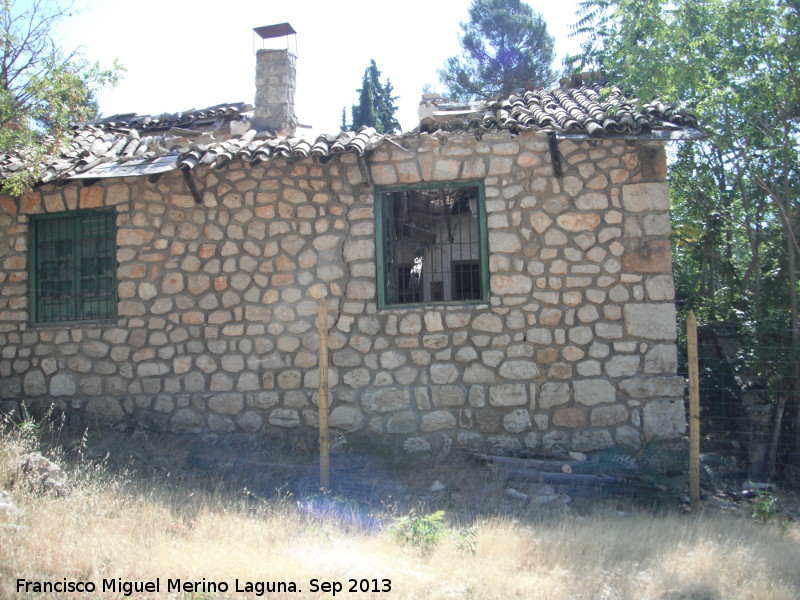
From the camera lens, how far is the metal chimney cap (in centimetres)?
1082

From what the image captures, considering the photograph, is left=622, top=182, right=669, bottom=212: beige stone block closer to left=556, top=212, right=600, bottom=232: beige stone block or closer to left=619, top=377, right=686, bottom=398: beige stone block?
left=556, top=212, right=600, bottom=232: beige stone block

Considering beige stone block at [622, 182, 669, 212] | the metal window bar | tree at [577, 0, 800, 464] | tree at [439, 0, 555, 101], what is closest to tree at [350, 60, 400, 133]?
tree at [439, 0, 555, 101]

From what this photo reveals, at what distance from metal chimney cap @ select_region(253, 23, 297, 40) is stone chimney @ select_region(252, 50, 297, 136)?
1.95 ft

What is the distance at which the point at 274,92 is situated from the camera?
1031cm

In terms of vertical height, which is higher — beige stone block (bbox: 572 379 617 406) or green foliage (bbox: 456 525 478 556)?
beige stone block (bbox: 572 379 617 406)

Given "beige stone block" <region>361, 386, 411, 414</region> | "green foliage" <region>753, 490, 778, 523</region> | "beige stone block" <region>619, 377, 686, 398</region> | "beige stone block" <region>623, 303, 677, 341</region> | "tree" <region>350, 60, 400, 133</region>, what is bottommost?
"green foliage" <region>753, 490, 778, 523</region>

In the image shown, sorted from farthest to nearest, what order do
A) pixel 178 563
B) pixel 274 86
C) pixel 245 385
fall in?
1. pixel 274 86
2. pixel 245 385
3. pixel 178 563

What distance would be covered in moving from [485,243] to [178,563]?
4567mm

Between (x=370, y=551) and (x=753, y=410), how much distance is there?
4902 mm

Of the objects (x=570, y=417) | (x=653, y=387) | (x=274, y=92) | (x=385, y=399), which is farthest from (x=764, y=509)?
(x=274, y=92)

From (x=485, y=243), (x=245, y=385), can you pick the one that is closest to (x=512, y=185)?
(x=485, y=243)

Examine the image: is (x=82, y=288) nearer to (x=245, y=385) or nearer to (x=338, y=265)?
(x=245, y=385)

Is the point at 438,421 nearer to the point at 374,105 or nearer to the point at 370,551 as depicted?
the point at 370,551

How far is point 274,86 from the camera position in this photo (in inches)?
406
